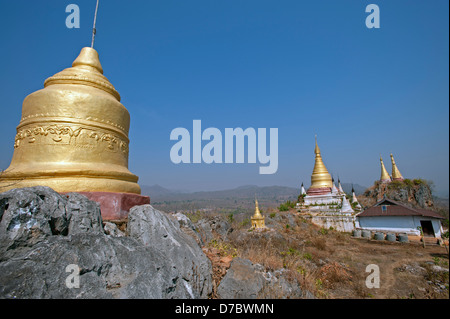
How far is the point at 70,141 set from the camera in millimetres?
6004

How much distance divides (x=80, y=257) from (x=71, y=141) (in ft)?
12.6

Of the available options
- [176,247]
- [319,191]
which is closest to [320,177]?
[319,191]

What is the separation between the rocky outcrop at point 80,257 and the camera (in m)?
3.05

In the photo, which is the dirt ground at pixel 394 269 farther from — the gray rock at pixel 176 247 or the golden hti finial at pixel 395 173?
the golden hti finial at pixel 395 173

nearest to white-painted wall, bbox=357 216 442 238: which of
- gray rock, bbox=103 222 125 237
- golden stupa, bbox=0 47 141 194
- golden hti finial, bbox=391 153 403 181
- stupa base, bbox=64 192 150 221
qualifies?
golden hti finial, bbox=391 153 403 181

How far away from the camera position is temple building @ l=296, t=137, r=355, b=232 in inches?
924

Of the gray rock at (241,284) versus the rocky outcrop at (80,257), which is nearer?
the rocky outcrop at (80,257)

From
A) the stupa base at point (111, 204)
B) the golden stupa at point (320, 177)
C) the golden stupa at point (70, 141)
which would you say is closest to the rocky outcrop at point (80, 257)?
the stupa base at point (111, 204)

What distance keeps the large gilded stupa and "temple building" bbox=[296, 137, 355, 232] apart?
22.8 meters

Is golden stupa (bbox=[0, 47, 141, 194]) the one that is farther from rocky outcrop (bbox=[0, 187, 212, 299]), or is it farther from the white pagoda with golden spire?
the white pagoda with golden spire

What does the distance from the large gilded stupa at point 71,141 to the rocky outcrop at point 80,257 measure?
1190 millimetres

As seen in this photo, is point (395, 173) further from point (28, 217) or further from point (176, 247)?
point (28, 217)
